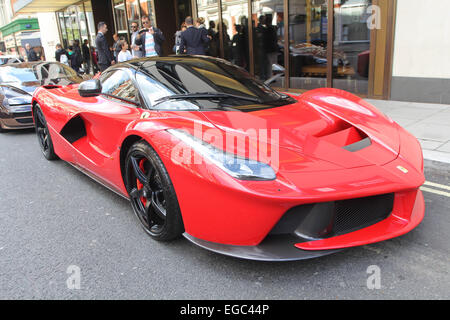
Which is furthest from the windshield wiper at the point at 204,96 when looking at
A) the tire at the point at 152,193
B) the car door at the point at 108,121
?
the tire at the point at 152,193

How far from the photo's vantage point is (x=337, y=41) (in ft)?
26.0

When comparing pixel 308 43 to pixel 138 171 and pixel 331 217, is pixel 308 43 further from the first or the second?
pixel 331 217

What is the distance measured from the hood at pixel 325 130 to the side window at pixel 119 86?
862mm

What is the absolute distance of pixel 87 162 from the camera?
11.2 ft

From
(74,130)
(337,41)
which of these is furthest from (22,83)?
(337,41)

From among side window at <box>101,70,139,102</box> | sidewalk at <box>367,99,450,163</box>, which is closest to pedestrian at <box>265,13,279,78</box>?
sidewalk at <box>367,99,450,163</box>

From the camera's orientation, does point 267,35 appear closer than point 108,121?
No

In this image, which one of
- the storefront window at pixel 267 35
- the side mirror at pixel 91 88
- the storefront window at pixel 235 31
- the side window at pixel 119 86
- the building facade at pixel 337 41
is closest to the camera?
the side window at pixel 119 86

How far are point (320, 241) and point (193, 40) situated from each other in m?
7.17

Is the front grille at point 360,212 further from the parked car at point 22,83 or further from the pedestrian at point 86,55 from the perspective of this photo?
the pedestrian at point 86,55

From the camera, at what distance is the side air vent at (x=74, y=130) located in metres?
3.63

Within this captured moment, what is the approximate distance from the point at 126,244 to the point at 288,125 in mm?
1457
